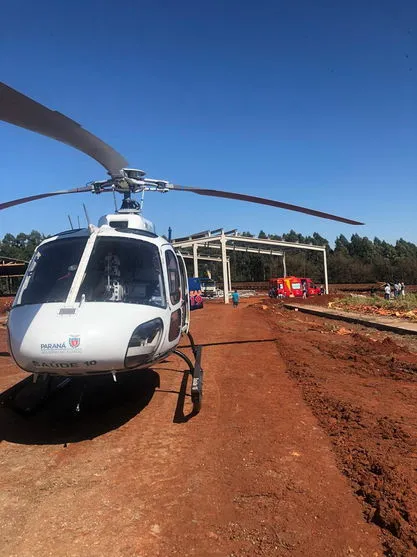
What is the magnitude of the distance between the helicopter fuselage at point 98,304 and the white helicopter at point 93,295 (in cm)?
1

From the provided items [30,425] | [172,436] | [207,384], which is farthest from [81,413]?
[207,384]

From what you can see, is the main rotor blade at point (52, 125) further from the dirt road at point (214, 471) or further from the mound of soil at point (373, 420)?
the mound of soil at point (373, 420)

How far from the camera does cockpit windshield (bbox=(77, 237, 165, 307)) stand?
611 cm

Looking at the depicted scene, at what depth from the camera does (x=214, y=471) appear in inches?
185

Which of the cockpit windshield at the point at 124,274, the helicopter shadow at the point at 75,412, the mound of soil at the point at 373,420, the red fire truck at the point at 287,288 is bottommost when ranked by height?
the mound of soil at the point at 373,420

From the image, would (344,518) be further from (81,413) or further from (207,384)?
(207,384)

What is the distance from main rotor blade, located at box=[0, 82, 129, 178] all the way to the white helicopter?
0.01 metres

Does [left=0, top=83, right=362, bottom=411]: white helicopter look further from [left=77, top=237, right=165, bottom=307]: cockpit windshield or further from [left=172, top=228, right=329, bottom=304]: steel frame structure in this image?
[left=172, top=228, right=329, bottom=304]: steel frame structure

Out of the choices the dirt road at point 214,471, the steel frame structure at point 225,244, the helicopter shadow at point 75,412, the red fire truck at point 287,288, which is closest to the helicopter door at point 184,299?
the dirt road at point 214,471

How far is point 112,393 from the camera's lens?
795 centimetres

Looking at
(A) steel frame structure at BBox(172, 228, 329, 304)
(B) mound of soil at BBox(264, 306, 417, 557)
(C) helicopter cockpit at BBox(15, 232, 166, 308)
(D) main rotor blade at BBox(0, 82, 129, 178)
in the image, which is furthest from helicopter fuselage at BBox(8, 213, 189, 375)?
(A) steel frame structure at BBox(172, 228, 329, 304)

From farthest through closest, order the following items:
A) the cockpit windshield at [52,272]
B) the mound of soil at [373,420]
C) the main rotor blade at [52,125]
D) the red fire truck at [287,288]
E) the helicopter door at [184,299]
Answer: the red fire truck at [287,288] < the helicopter door at [184,299] < the cockpit windshield at [52,272] < the main rotor blade at [52,125] < the mound of soil at [373,420]

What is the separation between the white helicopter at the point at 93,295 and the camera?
5168 mm

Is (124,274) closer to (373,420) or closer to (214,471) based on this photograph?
(214,471)
